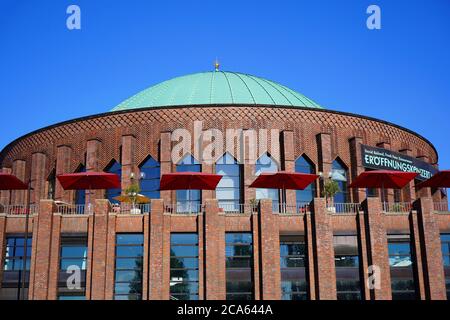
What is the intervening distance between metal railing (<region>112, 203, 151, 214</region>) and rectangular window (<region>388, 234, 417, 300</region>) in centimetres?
1398

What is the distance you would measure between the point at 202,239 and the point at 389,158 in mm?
16464

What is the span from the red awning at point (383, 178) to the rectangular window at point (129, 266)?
13283mm

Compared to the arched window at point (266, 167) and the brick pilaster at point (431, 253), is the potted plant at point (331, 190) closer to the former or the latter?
the arched window at point (266, 167)

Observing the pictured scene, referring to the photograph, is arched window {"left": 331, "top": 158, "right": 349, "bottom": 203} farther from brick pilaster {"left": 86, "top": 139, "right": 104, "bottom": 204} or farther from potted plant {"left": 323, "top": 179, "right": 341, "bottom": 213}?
brick pilaster {"left": 86, "top": 139, "right": 104, "bottom": 204}

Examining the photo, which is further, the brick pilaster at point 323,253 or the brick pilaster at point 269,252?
the brick pilaster at point 323,253

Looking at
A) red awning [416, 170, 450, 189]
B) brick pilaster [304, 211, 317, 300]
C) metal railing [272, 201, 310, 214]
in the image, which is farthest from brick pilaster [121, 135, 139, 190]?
red awning [416, 170, 450, 189]

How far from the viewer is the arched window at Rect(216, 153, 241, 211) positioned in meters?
45.5

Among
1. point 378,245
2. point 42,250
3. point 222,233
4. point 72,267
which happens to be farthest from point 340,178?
point 42,250

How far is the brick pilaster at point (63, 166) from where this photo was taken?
47.5 m

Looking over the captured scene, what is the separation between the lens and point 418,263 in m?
39.6

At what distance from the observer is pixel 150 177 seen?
4656 centimetres

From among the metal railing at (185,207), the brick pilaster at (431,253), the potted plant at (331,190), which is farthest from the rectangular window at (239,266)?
the brick pilaster at (431,253)

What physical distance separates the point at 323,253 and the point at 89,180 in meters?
13.9
